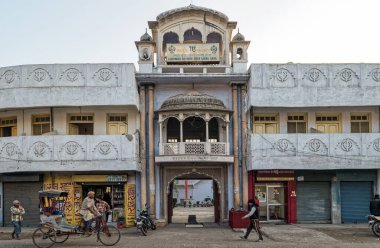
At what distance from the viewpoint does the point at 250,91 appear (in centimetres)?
2508

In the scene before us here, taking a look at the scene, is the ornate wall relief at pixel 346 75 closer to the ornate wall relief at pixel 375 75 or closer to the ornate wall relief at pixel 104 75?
the ornate wall relief at pixel 375 75

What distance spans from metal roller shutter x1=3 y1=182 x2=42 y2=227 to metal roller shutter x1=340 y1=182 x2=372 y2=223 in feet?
53.2

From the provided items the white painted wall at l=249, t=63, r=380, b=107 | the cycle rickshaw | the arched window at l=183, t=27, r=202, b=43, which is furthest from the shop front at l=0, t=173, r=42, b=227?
the white painted wall at l=249, t=63, r=380, b=107

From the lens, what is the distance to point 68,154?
2458cm

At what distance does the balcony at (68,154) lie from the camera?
24.5 meters

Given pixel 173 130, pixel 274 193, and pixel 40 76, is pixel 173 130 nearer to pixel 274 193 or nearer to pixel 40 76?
pixel 274 193

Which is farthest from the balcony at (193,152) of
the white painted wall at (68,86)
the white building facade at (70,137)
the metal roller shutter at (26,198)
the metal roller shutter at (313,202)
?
the metal roller shutter at (26,198)

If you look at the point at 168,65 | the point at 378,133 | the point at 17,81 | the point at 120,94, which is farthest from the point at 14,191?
the point at 378,133

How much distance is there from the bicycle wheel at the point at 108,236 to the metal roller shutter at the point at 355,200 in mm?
13747

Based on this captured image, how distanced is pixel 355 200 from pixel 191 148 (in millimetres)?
9322

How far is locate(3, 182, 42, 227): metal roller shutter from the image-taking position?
25484mm

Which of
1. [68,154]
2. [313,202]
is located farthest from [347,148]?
[68,154]

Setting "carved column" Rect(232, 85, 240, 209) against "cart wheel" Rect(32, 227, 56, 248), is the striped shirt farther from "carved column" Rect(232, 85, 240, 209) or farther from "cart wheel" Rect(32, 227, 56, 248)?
"carved column" Rect(232, 85, 240, 209)

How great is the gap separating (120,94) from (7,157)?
656 cm
